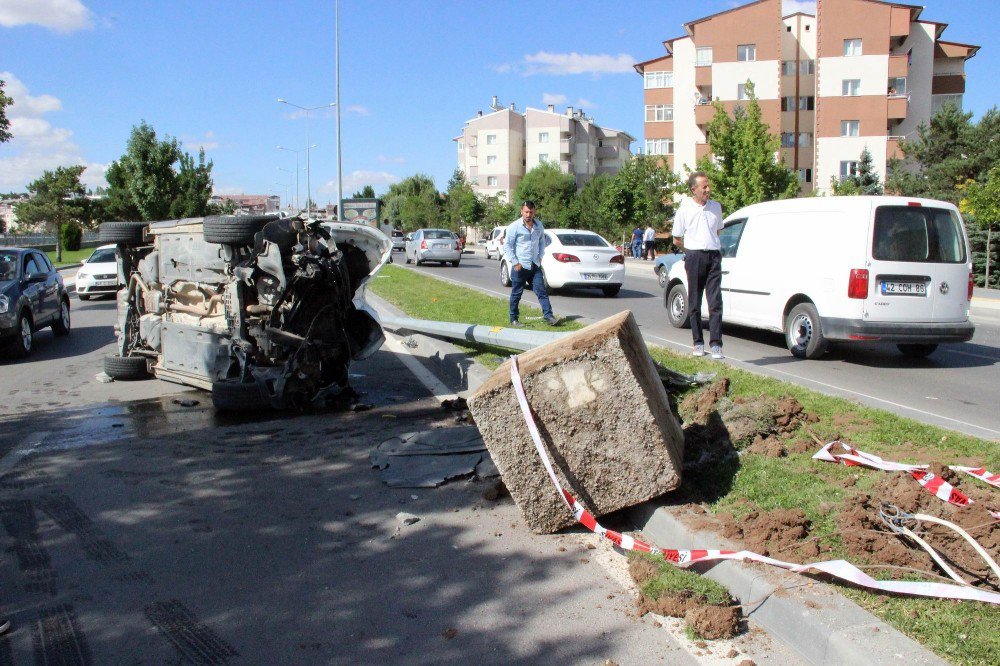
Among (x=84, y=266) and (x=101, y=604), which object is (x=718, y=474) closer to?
(x=101, y=604)

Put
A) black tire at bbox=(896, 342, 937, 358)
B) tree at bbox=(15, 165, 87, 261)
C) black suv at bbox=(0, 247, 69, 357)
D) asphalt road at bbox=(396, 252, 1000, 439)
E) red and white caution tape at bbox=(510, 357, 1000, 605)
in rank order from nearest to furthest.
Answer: red and white caution tape at bbox=(510, 357, 1000, 605) → asphalt road at bbox=(396, 252, 1000, 439) → black tire at bbox=(896, 342, 937, 358) → black suv at bbox=(0, 247, 69, 357) → tree at bbox=(15, 165, 87, 261)

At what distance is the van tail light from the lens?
30.5 feet

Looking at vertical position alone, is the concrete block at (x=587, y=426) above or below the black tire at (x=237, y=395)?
above

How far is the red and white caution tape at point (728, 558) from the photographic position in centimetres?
335

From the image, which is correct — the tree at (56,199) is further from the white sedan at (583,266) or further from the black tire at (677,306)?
the black tire at (677,306)

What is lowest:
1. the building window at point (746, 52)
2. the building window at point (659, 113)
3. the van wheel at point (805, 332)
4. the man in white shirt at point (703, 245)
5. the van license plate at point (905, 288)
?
the van wheel at point (805, 332)

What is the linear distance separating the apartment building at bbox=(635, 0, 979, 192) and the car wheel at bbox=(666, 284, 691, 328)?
1640 inches

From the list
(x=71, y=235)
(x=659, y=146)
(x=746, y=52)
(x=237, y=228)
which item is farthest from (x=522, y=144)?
(x=237, y=228)

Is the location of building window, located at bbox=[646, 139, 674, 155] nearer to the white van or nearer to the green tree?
the green tree

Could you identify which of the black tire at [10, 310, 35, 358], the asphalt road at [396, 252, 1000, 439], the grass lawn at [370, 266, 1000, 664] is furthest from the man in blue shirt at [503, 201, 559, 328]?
the black tire at [10, 310, 35, 358]

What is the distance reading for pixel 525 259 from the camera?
40.6 feet

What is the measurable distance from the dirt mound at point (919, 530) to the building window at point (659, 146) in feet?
205

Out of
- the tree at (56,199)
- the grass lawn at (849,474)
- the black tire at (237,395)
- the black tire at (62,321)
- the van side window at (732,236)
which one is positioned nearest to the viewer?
the grass lawn at (849,474)

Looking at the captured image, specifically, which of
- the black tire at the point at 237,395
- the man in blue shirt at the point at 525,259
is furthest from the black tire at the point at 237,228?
the man in blue shirt at the point at 525,259
